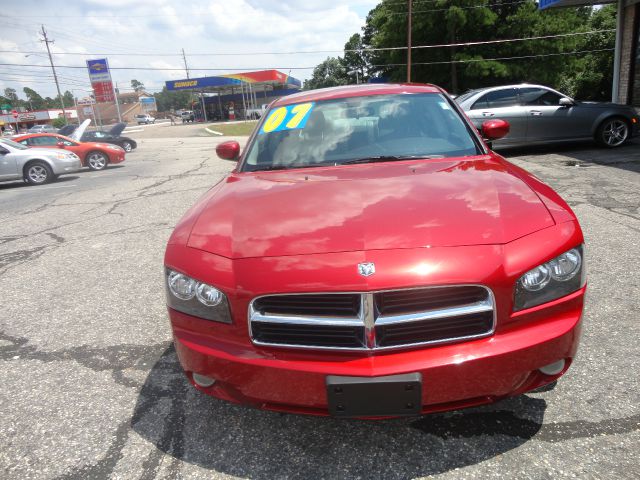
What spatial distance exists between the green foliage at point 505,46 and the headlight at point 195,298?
32.3m

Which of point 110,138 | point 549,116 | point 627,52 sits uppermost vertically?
point 627,52

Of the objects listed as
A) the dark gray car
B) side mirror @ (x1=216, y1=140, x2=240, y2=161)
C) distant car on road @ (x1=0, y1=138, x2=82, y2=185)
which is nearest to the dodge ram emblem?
side mirror @ (x1=216, y1=140, x2=240, y2=161)

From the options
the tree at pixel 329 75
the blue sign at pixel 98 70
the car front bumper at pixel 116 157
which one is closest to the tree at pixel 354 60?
the tree at pixel 329 75

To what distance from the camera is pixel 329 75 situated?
9294 cm

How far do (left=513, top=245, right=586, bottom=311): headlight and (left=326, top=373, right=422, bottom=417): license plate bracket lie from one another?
1.72 feet

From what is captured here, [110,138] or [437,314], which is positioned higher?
[110,138]

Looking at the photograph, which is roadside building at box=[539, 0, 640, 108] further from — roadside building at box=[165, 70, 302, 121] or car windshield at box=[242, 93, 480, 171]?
roadside building at box=[165, 70, 302, 121]

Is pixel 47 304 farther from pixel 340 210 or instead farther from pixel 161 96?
pixel 161 96

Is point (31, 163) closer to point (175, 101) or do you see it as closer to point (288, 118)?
point (288, 118)

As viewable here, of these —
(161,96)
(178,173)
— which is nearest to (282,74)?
(178,173)

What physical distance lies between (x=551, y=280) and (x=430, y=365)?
619 millimetres

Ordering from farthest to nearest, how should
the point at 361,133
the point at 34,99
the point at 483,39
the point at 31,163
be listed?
the point at 34,99, the point at 483,39, the point at 31,163, the point at 361,133

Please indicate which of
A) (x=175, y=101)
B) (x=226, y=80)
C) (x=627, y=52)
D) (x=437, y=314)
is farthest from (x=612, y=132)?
(x=175, y=101)

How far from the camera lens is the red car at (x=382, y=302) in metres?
1.74
